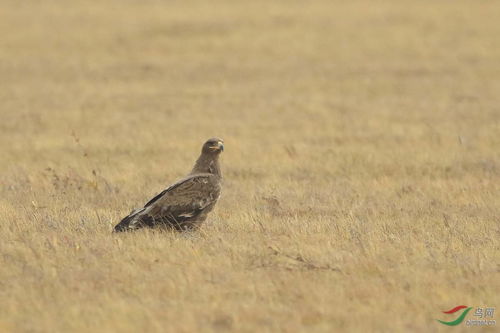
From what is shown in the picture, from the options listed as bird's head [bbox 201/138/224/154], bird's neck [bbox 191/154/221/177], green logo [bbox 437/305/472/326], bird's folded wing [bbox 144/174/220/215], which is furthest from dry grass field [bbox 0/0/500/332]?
bird's head [bbox 201/138/224/154]

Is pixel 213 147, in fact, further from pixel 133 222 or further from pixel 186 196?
pixel 133 222

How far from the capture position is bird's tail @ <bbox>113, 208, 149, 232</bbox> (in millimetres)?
9609

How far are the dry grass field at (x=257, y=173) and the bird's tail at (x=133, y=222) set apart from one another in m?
0.15

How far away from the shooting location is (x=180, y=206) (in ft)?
32.2

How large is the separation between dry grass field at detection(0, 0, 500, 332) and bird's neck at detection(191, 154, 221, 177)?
0.68 metres

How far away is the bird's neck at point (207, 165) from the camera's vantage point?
10.5 m

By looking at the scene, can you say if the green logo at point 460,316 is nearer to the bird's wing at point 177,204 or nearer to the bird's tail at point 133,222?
the bird's wing at point 177,204

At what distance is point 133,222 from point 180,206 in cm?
55

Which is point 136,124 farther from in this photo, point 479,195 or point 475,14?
point 475,14

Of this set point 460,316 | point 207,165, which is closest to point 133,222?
point 207,165

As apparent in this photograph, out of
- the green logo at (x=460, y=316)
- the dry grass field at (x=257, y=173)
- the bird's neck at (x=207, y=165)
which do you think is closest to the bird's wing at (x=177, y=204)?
the dry grass field at (x=257, y=173)

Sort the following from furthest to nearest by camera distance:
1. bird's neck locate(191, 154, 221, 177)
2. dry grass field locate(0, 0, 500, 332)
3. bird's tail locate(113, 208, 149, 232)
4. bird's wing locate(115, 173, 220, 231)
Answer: bird's neck locate(191, 154, 221, 177) < bird's wing locate(115, 173, 220, 231) < bird's tail locate(113, 208, 149, 232) < dry grass field locate(0, 0, 500, 332)

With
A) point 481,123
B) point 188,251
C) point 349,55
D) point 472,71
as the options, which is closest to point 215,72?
point 349,55

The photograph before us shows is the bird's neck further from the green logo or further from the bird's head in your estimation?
the green logo
